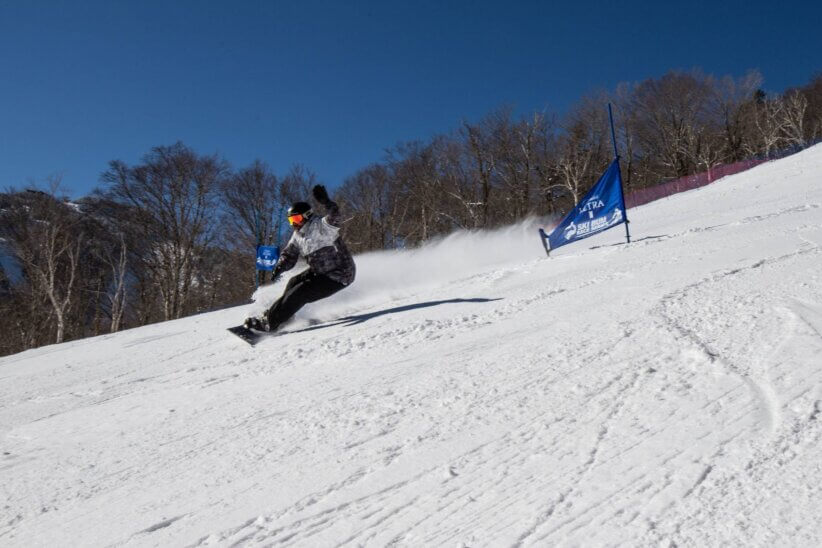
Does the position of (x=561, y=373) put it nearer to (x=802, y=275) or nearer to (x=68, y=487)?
(x=68, y=487)

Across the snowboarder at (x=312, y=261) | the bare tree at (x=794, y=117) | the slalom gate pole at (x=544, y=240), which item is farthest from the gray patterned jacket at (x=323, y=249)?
the bare tree at (x=794, y=117)

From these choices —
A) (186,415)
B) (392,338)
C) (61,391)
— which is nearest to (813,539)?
(186,415)

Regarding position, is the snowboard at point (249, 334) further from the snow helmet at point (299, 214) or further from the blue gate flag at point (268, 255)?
the blue gate flag at point (268, 255)

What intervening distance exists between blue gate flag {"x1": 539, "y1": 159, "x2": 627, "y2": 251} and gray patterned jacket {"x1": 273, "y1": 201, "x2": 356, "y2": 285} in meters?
5.47

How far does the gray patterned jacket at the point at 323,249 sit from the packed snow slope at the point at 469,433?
1.21 metres

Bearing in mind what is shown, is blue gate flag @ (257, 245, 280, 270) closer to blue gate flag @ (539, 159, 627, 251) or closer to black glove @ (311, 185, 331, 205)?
blue gate flag @ (539, 159, 627, 251)

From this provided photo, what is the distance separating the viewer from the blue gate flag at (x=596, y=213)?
9977 mm

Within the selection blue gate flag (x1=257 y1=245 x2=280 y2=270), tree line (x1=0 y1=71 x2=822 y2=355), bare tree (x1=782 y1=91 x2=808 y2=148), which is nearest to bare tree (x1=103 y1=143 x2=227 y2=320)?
tree line (x1=0 y1=71 x2=822 y2=355)

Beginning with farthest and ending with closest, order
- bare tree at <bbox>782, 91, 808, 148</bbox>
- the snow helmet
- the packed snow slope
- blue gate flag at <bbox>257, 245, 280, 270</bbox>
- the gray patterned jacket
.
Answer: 1. bare tree at <bbox>782, 91, 808, 148</bbox>
2. blue gate flag at <bbox>257, 245, 280, 270</bbox>
3. the snow helmet
4. the gray patterned jacket
5. the packed snow slope

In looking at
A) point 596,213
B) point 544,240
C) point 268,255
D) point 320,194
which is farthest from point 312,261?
point 268,255

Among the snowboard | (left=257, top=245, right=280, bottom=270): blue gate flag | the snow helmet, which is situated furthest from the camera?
(left=257, top=245, right=280, bottom=270): blue gate flag

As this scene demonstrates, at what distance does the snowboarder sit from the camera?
5.61 metres

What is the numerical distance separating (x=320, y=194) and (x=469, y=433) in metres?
4.37

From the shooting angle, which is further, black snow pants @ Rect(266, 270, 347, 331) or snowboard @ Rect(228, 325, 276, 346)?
black snow pants @ Rect(266, 270, 347, 331)
